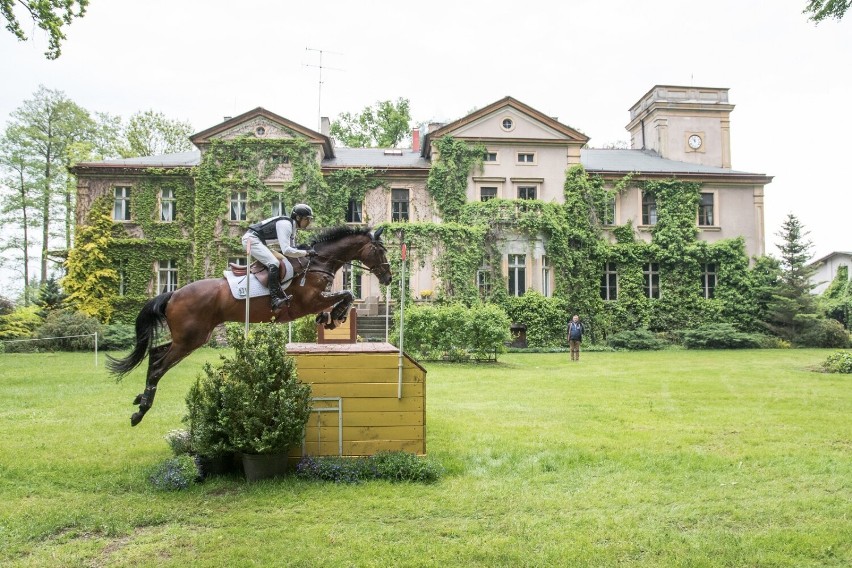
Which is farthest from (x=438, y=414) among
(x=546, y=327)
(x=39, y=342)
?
(x=39, y=342)

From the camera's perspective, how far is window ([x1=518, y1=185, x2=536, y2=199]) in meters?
32.6

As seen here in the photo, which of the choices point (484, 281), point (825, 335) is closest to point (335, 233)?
point (484, 281)

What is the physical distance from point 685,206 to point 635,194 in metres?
2.65

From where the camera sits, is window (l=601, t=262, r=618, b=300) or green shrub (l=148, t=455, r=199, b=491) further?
window (l=601, t=262, r=618, b=300)

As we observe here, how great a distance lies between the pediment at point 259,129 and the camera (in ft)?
103

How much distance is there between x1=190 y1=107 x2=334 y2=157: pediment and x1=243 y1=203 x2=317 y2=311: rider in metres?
25.1

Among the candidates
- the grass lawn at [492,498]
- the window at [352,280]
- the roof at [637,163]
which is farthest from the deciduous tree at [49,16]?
the roof at [637,163]

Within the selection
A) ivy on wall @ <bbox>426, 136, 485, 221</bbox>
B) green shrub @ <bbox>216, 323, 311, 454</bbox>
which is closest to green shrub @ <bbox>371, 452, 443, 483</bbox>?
green shrub @ <bbox>216, 323, 311, 454</bbox>

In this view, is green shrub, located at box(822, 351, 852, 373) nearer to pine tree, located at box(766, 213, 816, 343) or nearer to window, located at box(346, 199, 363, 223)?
pine tree, located at box(766, 213, 816, 343)

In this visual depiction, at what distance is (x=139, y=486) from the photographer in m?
6.70

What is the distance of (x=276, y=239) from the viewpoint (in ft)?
25.3

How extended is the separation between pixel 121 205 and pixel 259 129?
7776 millimetres

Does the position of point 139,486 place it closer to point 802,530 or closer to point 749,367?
point 802,530

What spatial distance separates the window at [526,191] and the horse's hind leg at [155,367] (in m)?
26.6
